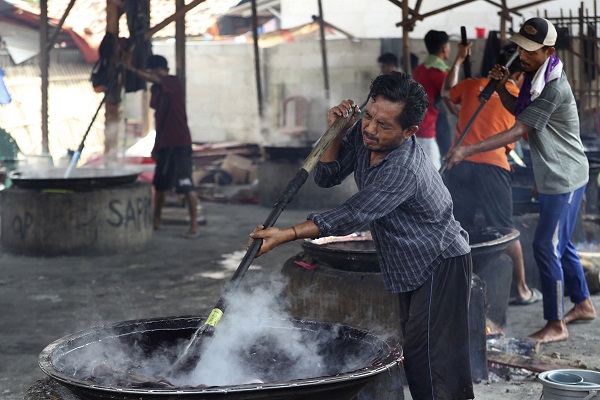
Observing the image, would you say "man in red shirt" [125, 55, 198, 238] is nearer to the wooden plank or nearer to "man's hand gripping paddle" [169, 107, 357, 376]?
the wooden plank

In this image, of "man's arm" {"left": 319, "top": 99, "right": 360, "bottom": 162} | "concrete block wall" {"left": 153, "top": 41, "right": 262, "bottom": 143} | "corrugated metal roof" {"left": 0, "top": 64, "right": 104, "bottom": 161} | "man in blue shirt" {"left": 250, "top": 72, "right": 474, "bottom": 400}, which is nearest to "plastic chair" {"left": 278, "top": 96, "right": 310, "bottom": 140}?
"concrete block wall" {"left": 153, "top": 41, "right": 262, "bottom": 143}

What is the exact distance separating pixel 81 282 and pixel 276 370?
4914 mm

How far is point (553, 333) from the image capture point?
6.41 meters

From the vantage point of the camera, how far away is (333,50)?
17328 mm

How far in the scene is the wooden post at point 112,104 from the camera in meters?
10.5

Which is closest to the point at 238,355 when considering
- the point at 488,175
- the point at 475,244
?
the point at 475,244

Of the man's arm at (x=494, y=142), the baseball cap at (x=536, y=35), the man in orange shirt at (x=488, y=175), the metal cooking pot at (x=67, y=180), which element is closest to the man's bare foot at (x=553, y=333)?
the man in orange shirt at (x=488, y=175)

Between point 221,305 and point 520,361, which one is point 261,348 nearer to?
point 221,305

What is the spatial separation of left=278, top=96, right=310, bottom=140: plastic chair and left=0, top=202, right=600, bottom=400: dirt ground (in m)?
6.47

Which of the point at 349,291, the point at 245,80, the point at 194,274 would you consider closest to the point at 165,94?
the point at 194,274

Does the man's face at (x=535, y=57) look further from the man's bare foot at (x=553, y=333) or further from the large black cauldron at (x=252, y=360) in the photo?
the large black cauldron at (x=252, y=360)

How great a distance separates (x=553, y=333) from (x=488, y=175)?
1.43 m

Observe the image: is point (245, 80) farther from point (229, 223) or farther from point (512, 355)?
point (512, 355)

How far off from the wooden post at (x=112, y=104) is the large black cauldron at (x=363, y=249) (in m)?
5.21
